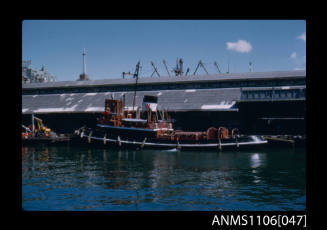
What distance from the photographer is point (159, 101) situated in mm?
43438

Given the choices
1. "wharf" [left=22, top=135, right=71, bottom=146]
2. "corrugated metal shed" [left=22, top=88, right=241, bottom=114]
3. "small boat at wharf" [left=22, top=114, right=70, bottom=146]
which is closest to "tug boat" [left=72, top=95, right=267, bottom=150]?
"wharf" [left=22, top=135, right=71, bottom=146]

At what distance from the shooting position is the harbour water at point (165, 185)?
1238 centimetres

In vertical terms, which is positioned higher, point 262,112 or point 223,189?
point 262,112

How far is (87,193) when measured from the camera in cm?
1422

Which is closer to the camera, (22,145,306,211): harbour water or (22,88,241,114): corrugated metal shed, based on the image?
(22,145,306,211): harbour water

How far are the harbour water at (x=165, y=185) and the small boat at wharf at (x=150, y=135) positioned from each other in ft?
25.8

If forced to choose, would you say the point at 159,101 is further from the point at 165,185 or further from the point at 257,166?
the point at 165,185

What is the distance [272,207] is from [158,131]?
24.8 meters

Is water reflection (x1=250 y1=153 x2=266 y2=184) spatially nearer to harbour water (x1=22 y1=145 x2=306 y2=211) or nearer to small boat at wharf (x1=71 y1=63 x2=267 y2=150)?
harbour water (x1=22 y1=145 x2=306 y2=211)

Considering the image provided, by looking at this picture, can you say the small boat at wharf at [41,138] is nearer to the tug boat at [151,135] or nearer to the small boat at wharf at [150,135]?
the small boat at wharf at [150,135]

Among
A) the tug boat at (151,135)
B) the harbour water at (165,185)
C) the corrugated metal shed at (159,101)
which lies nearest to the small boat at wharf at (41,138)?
the tug boat at (151,135)

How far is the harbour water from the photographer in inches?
487
